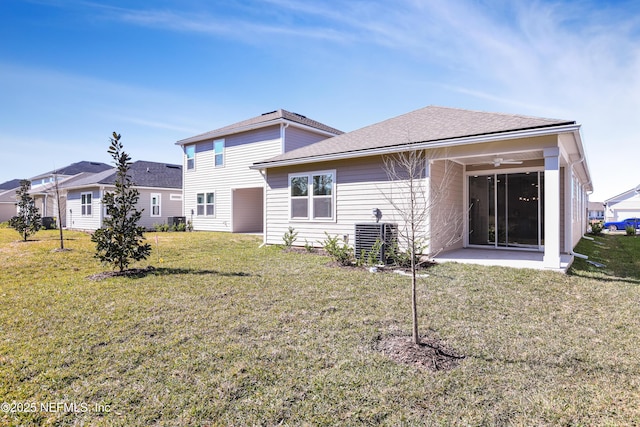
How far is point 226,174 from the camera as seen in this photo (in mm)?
18062

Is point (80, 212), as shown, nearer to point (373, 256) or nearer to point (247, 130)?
point (247, 130)

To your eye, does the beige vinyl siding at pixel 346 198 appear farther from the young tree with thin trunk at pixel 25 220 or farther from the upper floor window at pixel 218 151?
the young tree with thin trunk at pixel 25 220

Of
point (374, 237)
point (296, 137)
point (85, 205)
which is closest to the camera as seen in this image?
point (374, 237)

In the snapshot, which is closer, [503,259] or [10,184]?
[503,259]

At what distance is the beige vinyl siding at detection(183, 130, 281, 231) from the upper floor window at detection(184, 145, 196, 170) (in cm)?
30

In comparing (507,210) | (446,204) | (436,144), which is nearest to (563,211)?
(507,210)

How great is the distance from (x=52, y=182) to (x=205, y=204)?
19.2 m

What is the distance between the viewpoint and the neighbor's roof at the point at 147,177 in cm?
2135

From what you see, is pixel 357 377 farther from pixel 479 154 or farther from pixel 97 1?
pixel 97 1

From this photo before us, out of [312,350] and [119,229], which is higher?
[119,229]

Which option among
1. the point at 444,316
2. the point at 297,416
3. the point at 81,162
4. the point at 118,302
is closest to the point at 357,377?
the point at 297,416

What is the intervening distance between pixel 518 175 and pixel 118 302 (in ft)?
35.5

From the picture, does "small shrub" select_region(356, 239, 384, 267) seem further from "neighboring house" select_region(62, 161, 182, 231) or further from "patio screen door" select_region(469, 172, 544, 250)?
"neighboring house" select_region(62, 161, 182, 231)

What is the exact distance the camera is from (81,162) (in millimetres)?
38469
